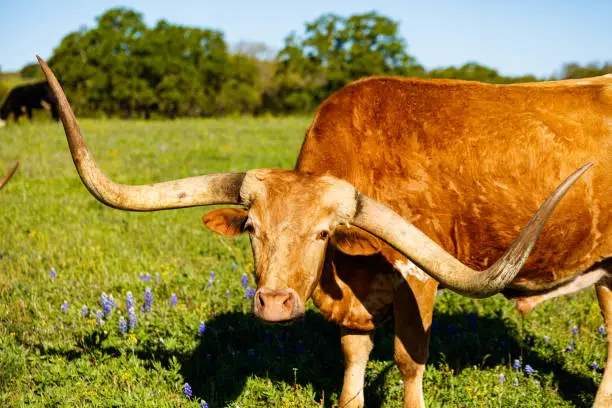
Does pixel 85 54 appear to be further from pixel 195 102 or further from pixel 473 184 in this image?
pixel 473 184

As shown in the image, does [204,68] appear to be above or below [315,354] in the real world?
above

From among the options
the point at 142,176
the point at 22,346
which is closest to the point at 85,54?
the point at 142,176

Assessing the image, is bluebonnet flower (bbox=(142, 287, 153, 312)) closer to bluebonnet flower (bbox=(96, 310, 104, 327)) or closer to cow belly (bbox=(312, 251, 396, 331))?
bluebonnet flower (bbox=(96, 310, 104, 327))

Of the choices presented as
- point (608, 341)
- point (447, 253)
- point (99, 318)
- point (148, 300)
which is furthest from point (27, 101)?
point (447, 253)

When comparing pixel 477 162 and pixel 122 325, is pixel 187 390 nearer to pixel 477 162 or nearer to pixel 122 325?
pixel 122 325

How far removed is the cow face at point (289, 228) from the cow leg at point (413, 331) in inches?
35.4

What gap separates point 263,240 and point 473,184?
5.01 feet

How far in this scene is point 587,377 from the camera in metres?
4.59

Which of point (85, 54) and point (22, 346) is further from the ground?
point (85, 54)

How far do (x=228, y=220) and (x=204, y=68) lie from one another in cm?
5421

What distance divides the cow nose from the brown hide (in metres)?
1.00

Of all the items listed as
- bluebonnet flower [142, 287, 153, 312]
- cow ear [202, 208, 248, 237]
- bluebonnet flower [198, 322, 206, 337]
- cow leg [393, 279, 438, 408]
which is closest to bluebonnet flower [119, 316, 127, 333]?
bluebonnet flower [142, 287, 153, 312]

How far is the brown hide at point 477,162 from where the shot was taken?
12.1 feet

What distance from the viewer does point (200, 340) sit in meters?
4.68
